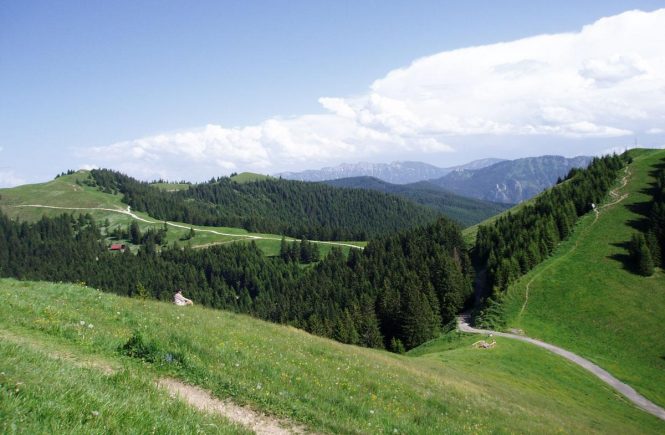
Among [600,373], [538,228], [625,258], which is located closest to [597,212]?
[538,228]

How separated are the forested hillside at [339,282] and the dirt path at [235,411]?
2092cm

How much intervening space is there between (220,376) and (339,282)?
4485 inches

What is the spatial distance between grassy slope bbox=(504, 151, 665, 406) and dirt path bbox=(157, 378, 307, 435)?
53185 millimetres

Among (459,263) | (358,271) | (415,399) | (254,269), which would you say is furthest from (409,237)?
(415,399)

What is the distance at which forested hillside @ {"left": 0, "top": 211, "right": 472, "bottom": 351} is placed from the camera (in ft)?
281

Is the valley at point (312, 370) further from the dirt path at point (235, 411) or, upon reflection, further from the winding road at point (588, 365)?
the winding road at point (588, 365)

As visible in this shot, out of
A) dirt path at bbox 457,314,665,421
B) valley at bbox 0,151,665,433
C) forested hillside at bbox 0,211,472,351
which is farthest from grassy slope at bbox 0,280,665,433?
dirt path at bbox 457,314,665,421

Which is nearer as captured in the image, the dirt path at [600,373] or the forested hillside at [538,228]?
the dirt path at [600,373]

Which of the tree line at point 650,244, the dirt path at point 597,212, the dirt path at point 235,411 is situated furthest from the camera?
the dirt path at point 597,212

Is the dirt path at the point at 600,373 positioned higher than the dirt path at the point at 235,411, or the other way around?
the dirt path at the point at 235,411

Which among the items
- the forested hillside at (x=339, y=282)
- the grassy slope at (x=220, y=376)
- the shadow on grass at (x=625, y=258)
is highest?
the grassy slope at (x=220, y=376)

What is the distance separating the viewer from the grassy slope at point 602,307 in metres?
54.7

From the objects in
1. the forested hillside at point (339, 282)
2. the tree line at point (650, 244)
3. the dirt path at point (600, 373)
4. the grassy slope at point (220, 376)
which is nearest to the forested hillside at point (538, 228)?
the forested hillside at point (339, 282)

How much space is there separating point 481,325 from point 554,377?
22063 millimetres
